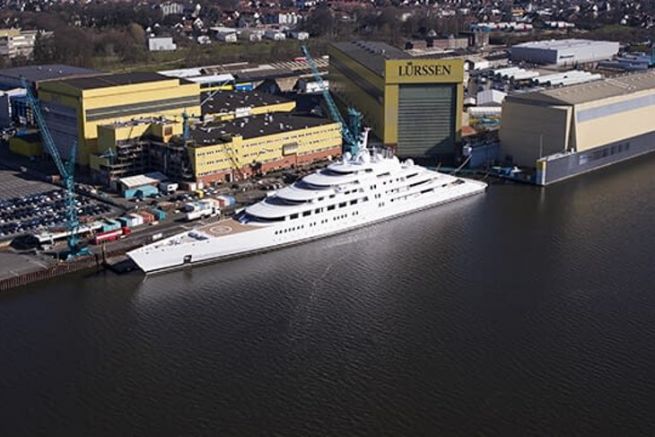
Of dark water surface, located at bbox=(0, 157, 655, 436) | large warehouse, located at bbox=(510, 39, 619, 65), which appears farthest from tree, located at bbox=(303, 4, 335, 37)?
dark water surface, located at bbox=(0, 157, 655, 436)

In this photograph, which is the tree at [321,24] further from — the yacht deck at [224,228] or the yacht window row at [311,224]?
the yacht deck at [224,228]

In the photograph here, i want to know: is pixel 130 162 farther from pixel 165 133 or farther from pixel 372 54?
pixel 372 54

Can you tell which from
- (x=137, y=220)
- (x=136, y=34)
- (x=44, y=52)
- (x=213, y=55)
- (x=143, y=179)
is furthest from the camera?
(x=136, y=34)

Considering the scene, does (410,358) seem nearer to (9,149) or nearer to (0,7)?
(9,149)

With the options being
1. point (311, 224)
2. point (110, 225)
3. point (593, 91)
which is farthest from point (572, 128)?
point (110, 225)

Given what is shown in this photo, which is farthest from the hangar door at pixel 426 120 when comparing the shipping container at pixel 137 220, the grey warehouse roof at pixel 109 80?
the shipping container at pixel 137 220

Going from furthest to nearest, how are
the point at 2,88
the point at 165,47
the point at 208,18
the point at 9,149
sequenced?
the point at 208,18
the point at 165,47
the point at 2,88
the point at 9,149

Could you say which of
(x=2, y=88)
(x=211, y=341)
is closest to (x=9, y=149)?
(x=2, y=88)
